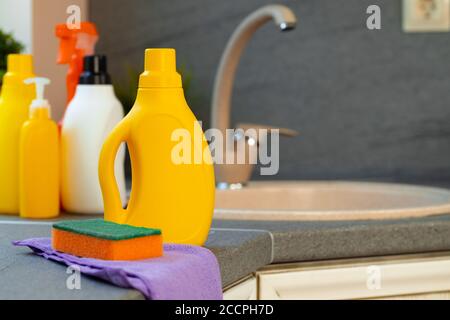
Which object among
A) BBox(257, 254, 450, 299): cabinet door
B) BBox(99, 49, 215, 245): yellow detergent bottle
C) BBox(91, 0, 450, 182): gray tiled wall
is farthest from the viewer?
BBox(91, 0, 450, 182): gray tiled wall

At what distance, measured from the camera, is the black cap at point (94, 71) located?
144cm

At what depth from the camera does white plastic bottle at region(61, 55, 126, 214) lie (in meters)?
1.42

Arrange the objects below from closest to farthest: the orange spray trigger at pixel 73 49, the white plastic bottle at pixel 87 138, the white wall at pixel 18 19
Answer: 1. the white plastic bottle at pixel 87 138
2. the orange spray trigger at pixel 73 49
3. the white wall at pixel 18 19

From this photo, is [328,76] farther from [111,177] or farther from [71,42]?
[111,177]

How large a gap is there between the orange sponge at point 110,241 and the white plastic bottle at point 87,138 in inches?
16.2

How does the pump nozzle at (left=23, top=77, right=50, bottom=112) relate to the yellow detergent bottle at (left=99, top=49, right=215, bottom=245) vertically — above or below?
above

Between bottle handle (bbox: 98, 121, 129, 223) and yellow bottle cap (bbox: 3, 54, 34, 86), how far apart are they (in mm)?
441

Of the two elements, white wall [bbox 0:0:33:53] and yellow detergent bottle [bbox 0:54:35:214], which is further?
white wall [bbox 0:0:33:53]

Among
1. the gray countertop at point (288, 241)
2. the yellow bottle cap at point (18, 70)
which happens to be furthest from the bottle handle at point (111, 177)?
the yellow bottle cap at point (18, 70)

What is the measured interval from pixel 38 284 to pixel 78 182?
537mm

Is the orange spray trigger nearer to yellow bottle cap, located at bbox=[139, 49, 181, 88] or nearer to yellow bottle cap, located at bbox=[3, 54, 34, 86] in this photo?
yellow bottle cap, located at bbox=[3, 54, 34, 86]

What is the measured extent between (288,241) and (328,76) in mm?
877

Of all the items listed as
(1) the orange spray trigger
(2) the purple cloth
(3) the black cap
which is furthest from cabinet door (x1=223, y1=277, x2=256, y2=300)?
(1) the orange spray trigger

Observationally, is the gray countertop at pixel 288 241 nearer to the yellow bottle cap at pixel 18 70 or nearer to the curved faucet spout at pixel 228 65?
the yellow bottle cap at pixel 18 70
